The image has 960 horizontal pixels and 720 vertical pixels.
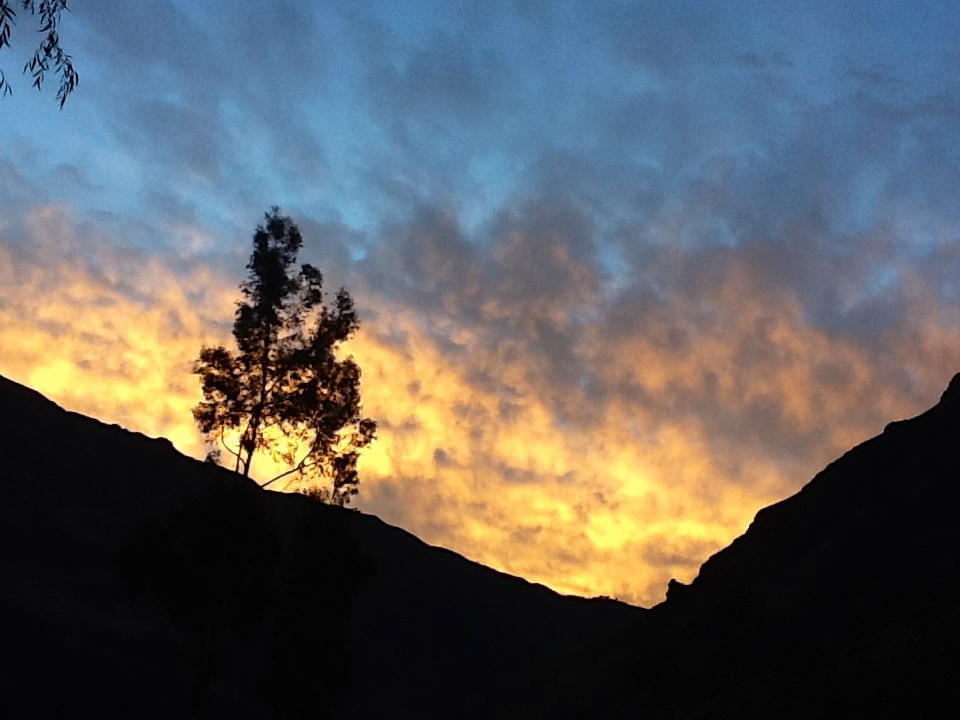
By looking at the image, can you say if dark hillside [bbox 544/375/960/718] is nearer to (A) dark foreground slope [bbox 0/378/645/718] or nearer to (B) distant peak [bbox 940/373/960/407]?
(B) distant peak [bbox 940/373/960/407]

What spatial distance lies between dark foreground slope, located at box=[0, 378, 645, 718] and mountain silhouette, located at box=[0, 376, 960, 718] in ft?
0.50

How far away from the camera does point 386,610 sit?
351 ft

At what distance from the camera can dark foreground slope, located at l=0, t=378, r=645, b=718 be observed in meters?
34.4

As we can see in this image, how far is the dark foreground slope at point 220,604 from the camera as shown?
34438mm

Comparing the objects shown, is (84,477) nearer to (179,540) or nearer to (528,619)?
(528,619)

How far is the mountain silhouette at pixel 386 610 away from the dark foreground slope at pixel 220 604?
151 millimetres

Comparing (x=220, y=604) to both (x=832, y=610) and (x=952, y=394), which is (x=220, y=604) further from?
(x=952, y=394)

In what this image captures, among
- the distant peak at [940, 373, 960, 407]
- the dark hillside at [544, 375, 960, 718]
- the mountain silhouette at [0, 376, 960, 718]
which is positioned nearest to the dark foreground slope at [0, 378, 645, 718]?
the mountain silhouette at [0, 376, 960, 718]

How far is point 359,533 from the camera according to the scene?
120688 millimetres

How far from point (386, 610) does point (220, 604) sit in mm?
75675

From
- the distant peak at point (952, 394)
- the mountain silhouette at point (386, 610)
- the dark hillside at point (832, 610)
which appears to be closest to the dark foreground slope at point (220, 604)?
the mountain silhouette at point (386, 610)

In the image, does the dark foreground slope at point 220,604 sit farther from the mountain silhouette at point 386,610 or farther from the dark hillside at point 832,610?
the dark hillside at point 832,610

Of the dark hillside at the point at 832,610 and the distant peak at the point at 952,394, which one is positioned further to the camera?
the distant peak at the point at 952,394

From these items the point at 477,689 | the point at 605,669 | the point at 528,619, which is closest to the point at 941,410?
the point at 605,669
